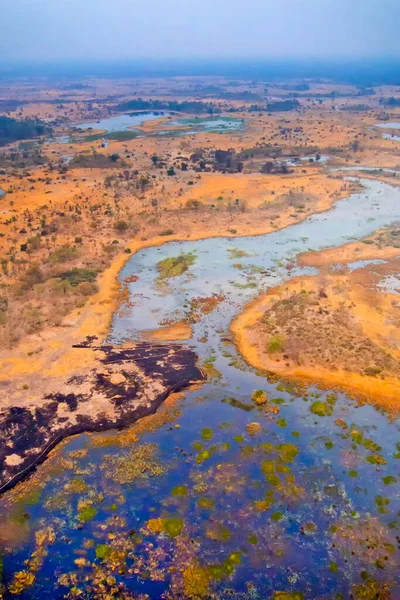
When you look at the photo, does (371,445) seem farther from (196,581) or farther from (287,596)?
(196,581)

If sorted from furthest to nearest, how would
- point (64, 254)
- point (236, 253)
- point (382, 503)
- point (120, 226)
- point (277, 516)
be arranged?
point (120, 226), point (236, 253), point (64, 254), point (382, 503), point (277, 516)

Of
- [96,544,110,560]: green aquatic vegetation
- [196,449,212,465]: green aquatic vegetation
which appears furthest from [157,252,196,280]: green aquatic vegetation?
[96,544,110,560]: green aquatic vegetation

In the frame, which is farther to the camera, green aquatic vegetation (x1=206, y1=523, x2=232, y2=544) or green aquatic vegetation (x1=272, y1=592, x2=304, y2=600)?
green aquatic vegetation (x1=206, y1=523, x2=232, y2=544)

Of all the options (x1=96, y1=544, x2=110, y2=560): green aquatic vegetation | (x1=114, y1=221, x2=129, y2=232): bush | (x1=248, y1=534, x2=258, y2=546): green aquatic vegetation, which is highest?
(x1=114, y1=221, x2=129, y2=232): bush

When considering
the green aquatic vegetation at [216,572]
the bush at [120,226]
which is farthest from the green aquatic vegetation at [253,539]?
the bush at [120,226]

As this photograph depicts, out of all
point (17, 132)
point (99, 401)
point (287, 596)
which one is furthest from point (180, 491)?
point (17, 132)

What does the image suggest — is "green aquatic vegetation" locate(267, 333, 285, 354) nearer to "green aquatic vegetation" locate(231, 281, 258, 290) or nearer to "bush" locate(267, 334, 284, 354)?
"bush" locate(267, 334, 284, 354)
